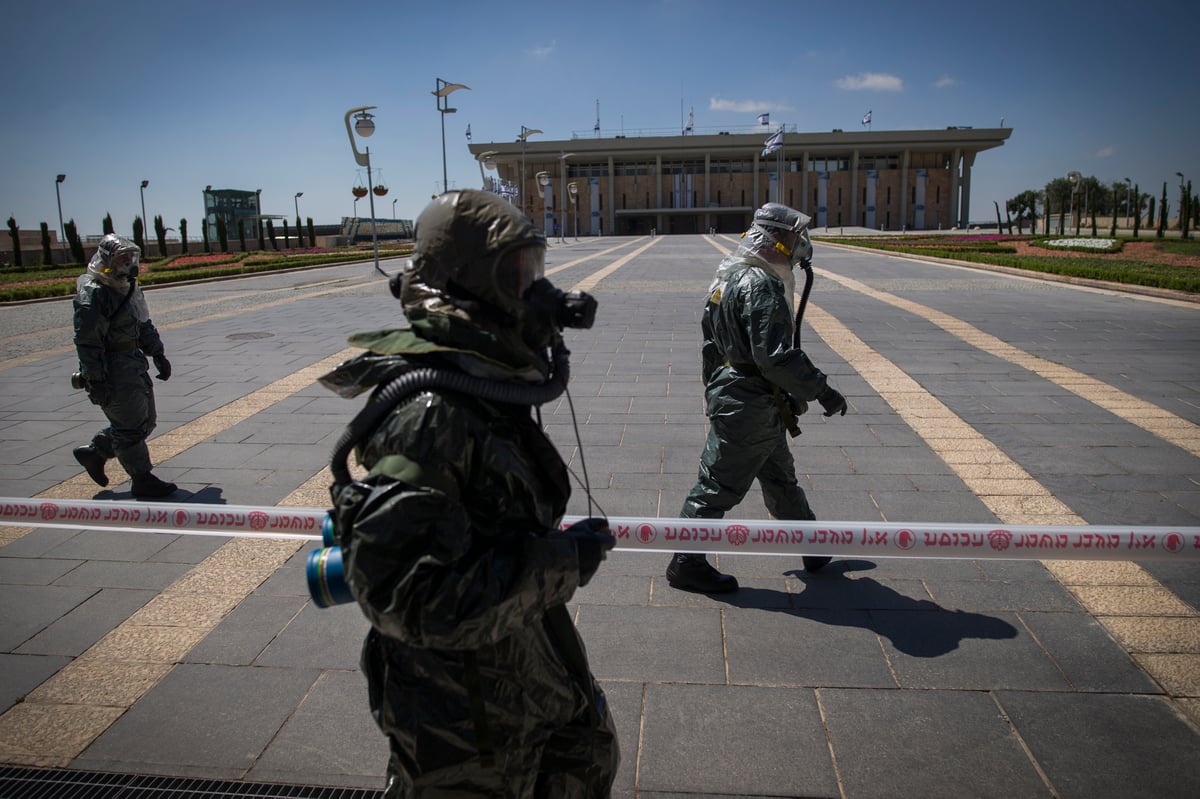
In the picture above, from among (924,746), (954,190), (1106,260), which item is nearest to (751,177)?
(954,190)

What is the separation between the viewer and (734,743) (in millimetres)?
2680

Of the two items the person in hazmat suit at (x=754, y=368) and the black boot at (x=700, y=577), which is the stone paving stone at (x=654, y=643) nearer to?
the black boot at (x=700, y=577)

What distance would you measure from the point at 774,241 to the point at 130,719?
3.21 metres

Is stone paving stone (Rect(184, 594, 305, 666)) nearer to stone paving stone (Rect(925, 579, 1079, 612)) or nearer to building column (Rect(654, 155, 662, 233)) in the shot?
stone paving stone (Rect(925, 579, 1079, 612))

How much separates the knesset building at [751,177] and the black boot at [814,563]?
77.3 metres

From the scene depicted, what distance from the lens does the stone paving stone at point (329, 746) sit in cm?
254

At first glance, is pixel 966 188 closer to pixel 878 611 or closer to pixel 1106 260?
pixel 1106 260

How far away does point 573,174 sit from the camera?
87.0 m

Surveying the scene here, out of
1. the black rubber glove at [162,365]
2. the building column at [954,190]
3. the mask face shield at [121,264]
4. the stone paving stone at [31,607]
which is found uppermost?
the building column at [954,190]

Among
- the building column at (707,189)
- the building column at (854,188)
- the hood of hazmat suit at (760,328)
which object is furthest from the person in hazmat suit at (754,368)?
the building column at (854,188)

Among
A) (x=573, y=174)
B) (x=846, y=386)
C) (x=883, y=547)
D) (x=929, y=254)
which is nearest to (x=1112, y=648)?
(x=883, y=547)

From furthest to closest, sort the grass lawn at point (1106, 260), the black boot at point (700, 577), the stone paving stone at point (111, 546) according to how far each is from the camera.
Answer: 1. the grass lawn at point (1106, 260)
2. the stone paving stone at point (111, 546)
3. the black boot at point (700, 577)

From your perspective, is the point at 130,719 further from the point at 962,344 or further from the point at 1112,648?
the point at 962,344

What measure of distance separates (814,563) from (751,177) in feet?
279
